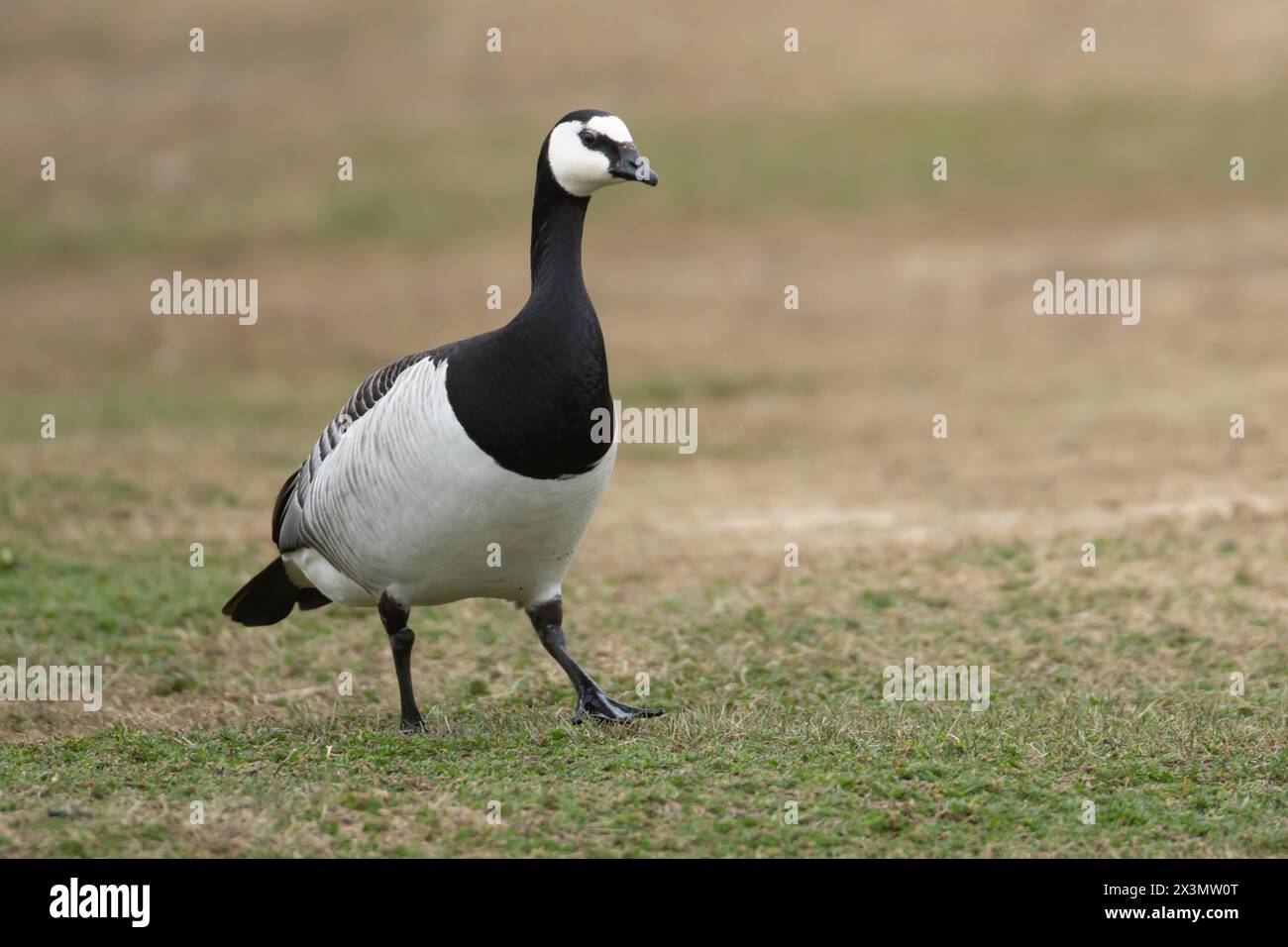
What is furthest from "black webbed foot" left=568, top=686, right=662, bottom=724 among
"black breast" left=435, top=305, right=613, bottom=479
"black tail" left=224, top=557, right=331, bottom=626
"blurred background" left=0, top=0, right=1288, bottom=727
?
"blurred background" left=0, top=0, right=1288, bottom=727

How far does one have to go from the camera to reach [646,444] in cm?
1823

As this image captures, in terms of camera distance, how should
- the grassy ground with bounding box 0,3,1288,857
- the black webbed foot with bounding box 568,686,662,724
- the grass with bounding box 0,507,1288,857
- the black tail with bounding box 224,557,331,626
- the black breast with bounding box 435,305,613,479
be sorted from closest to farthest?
the grass with bounding box 0,507,1288,857, the grassy ground with bounding box 0,3,1288,857, the black breast with bounding box 435,305,613,479, the black webbed foot with bounding box 568,686,662,724, the black tail with bounding box 224,557,331,626

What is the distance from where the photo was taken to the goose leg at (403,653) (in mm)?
7496

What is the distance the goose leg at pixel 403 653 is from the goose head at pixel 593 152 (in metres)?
2.35

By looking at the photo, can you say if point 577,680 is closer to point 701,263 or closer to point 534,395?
point 534,395

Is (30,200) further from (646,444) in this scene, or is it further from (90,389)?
(646,444)

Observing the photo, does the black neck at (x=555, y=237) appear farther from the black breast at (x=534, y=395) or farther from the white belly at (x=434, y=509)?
the white belly at (x=434, y=509)

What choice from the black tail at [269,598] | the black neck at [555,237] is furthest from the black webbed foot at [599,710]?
the black neck at [555,237]

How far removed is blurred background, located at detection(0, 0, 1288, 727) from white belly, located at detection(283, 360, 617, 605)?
2.65 metres

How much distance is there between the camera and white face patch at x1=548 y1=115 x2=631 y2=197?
710cm

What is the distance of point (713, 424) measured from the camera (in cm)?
1900

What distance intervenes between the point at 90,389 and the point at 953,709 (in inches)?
644

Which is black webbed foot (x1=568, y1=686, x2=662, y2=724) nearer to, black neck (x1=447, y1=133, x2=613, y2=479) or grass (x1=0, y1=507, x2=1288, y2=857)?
grass (x1=0, y1=507, x2=1288, y2=857)

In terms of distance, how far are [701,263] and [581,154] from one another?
1960 centimetres
